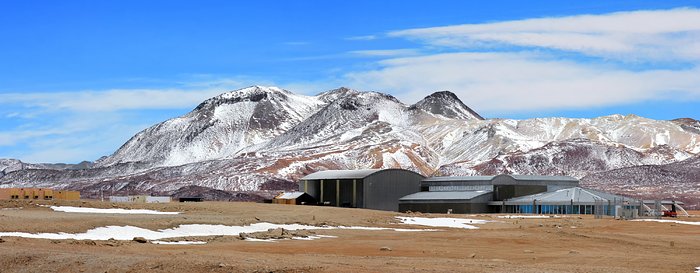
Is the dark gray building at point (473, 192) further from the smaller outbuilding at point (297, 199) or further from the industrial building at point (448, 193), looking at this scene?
the smaller outbuilding at point (297, 199)

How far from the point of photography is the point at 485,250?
1921 inches

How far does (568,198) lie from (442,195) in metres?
19.0

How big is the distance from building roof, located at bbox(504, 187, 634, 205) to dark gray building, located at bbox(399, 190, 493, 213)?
138 inches

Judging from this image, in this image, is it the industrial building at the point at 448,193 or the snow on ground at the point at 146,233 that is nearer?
the snow on ground at the point at 146,233

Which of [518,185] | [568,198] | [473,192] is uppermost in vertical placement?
[518,185]

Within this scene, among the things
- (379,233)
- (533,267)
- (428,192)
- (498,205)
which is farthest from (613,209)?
(533,267)

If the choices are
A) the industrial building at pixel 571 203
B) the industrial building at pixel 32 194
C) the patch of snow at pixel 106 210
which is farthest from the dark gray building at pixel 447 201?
the patch of snow at pixel 106 210

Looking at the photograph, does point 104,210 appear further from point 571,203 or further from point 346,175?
point 346,175

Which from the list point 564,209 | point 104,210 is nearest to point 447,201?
point 564,209

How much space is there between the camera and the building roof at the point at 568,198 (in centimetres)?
13175

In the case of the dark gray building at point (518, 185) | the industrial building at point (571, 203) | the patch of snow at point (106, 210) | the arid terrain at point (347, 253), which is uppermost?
the dark gray building at point (518, 185)

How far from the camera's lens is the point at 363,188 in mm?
143375

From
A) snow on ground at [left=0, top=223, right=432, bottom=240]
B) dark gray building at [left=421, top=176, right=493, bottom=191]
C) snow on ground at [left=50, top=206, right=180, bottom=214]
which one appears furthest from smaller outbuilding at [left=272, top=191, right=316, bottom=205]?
snow on ground at [left=0, top=223, right=432, bottom=240]

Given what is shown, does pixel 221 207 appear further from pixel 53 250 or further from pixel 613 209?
pixel 613 209
